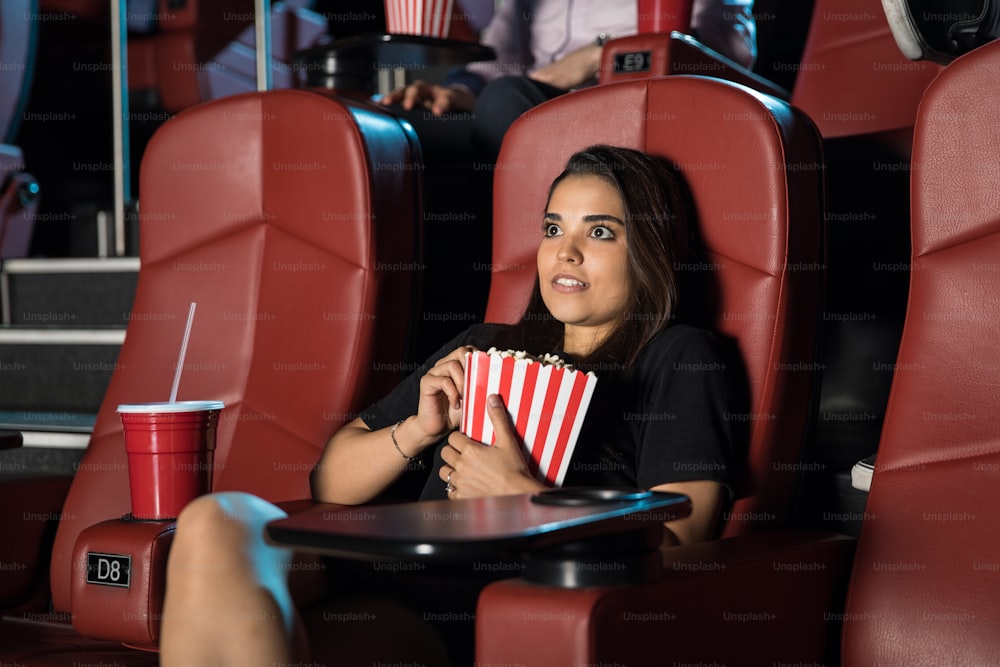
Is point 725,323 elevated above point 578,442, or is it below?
above

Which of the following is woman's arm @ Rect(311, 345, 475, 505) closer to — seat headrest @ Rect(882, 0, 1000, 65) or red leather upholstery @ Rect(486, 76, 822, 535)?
red leather upholstery @ Rect(486, 76, 822, 535)

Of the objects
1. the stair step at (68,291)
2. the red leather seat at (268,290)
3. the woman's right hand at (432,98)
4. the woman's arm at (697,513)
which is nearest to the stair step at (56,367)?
the stair step at (68,291)

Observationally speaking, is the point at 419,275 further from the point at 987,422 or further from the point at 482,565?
the point at 987,422

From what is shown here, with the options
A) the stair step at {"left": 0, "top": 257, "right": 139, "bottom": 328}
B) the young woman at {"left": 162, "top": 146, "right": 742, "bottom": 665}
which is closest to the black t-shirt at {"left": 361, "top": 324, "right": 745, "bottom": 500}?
the young woman at {"left": 162, "top": 146, "right": 742, "bottom": 665}

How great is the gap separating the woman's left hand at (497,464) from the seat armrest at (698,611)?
200 mm

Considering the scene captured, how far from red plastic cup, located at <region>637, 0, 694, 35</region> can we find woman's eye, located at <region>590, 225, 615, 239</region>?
51cm

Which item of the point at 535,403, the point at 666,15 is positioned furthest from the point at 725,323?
the point at 666,15

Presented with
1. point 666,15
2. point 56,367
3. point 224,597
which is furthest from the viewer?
point 56,367

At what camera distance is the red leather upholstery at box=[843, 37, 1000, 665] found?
126 centimetres

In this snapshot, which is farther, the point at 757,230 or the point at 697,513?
the point at 757,230

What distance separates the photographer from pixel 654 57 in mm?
1790

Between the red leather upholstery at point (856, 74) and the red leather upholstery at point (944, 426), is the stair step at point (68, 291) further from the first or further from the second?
the red leather upholstery at point (944, 426)

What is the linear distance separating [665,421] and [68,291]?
1932 mm

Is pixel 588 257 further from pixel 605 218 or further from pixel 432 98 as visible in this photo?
pixel 432 98
